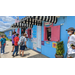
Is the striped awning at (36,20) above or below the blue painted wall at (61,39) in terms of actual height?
above

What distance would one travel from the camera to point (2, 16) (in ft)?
5.15

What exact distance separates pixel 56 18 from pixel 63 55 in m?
2.29

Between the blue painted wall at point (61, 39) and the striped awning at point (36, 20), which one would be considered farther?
the blue painted wall at point (61, 39)

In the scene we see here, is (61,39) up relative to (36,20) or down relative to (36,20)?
down

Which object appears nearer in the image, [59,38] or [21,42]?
[59,38]

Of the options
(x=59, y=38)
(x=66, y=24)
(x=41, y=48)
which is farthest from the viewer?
(x=41, y=48)

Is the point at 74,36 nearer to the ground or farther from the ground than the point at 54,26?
nearer to the ground

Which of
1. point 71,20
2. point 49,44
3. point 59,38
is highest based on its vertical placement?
point 71,20

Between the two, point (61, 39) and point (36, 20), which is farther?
point (36, 20)

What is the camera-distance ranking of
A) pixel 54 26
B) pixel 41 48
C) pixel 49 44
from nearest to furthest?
pixel 54 26, pixel 49 44, pixel 41 48

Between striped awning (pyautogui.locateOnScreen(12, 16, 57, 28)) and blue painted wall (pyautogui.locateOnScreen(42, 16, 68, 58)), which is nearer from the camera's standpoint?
striped awning (pyautogui.locateOnScreen(12, 16, 57, 28))

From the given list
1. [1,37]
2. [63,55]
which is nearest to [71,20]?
[63,55]

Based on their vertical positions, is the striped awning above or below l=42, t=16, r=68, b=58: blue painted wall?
above

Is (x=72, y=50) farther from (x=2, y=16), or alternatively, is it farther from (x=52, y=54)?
(x=2, y=16)
